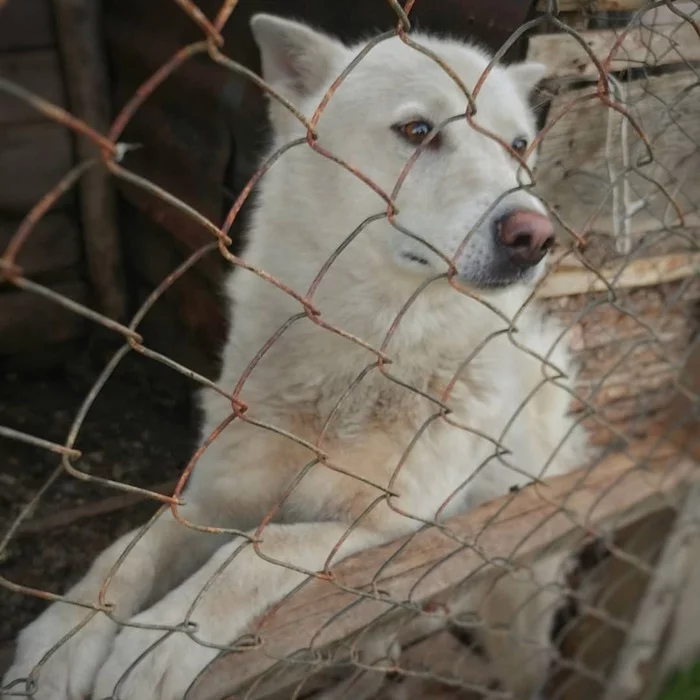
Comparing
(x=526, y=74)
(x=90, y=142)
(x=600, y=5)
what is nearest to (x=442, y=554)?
(x=526, y=74)

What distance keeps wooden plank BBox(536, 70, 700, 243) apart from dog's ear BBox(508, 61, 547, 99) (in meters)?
0.12

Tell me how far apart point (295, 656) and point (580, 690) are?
182 centimetres

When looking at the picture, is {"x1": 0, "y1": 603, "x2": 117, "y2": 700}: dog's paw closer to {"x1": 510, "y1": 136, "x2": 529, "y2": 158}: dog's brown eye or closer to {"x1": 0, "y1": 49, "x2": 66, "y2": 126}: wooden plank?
{"x1": 510, "y1": 136, "x2": 529, "y2": 158}: dog's brown eye

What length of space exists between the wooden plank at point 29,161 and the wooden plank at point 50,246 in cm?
12

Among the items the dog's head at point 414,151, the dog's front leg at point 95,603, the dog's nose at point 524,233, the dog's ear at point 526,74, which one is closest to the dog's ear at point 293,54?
the dog's head at point 414,151

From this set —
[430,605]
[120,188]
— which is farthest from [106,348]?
[430,605]

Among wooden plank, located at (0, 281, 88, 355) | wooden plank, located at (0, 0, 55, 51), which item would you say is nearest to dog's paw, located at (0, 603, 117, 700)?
wooden plank, located at (0, 281, 88, 355)

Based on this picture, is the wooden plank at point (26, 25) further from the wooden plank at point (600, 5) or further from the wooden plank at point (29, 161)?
the wooden plank at point (600, 5)

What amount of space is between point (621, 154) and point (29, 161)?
2607 millimetres

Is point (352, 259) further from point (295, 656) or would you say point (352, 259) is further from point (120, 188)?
point (120, 188)

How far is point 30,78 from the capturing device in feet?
10.8

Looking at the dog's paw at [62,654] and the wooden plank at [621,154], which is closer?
the dog's paw at [62,654]

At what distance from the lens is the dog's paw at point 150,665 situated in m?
1.28

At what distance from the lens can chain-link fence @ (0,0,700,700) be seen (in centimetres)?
136
